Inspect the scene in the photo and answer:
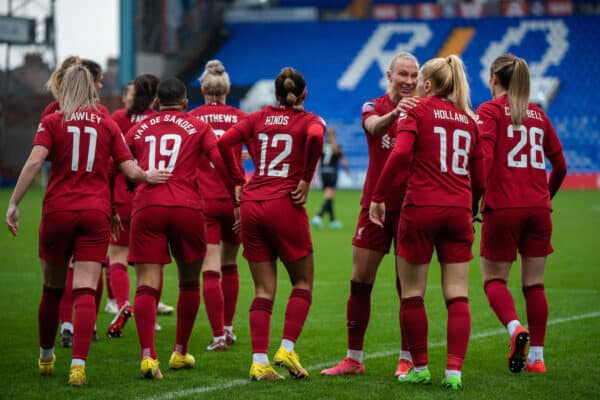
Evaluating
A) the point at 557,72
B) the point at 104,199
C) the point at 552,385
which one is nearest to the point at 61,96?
the point at 104,199

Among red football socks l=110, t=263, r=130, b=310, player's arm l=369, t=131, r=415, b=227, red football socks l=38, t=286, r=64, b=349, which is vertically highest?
player's arm l=369, t=131, r=415, b=227

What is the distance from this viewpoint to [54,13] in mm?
35156

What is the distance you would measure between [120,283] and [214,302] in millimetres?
1520

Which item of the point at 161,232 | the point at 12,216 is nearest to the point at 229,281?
the point at 161,232

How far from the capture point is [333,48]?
138 ft

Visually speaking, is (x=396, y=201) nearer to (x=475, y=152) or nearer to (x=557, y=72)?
(x=475, y=152)

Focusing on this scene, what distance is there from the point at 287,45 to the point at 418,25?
19.0 ft

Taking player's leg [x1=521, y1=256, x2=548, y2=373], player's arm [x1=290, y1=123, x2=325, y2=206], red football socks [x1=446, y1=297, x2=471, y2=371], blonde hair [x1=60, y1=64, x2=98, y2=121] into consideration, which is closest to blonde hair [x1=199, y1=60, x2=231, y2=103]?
blonde hair [x1=60, y1=64, x2=98, y2=121]

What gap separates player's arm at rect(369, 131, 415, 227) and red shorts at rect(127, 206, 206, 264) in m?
1.43

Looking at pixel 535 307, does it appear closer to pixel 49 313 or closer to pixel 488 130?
pixel 488 130

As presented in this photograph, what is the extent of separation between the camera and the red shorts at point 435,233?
6.25 m

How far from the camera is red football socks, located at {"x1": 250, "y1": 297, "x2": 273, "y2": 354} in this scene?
21.8ft

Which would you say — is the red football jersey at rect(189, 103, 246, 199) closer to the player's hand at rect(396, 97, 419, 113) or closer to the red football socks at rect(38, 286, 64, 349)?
the red football socks at rect(38, 286, 64, 349)

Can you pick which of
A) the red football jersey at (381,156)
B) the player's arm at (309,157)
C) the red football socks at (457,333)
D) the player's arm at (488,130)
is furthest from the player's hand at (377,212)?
the player's arm at (488,130)
